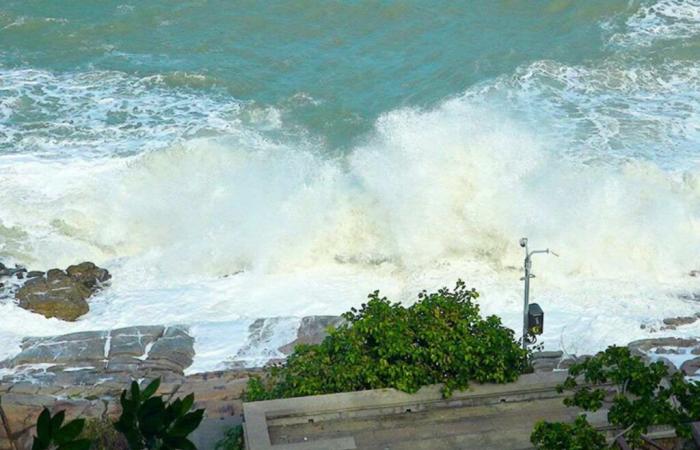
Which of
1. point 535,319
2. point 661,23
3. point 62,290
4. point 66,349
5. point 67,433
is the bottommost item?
point 66,349

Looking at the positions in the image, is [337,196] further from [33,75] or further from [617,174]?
[33,75]

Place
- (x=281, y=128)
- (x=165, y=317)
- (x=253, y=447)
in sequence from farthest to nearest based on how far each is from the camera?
(x=281, y=128)
(x=165, y=317)
(x=253, y=447)

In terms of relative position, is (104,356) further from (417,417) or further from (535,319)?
(417,417)

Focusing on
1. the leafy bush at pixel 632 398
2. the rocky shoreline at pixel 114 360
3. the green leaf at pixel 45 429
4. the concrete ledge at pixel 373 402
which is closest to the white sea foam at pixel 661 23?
the rocky shoreline at pixel 114 360

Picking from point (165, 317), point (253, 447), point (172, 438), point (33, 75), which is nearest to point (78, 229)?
point (165, 317)

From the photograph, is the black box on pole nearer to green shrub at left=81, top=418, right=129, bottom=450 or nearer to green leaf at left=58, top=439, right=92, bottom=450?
green shrub at left=81, top=418, right=129, bottom=450

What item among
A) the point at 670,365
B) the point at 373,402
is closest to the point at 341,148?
the point at 670,365
